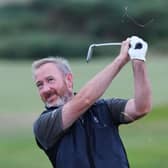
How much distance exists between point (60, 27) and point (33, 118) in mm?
31445

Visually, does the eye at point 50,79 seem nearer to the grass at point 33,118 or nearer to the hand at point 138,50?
the hand at point 138,50

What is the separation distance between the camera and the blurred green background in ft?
49.7

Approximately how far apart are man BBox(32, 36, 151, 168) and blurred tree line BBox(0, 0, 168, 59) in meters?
31.1

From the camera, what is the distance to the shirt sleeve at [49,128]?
552cm

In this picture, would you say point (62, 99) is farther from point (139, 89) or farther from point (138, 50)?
point (138, 50)

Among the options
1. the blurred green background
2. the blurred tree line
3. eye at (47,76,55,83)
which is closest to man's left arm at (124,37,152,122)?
eye at (47,76,55,83)

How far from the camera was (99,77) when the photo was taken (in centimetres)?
537

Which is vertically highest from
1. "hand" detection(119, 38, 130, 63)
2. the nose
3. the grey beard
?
"hand" detection(119, 38, 130, 63)

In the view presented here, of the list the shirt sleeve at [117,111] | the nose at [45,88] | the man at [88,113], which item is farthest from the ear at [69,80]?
the shirt sleeve at [117,111]

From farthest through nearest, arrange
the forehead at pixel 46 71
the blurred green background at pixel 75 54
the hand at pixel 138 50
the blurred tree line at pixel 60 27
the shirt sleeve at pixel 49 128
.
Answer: the blurred tree line at pixel 60 27, the blurred green background at pixel 75 54, the forehead at pixel 46 71, the shirt sleeve at pixel 49 128, the hand at pixel 138 50

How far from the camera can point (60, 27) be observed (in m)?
50.9

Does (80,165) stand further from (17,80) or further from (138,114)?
(17,80)

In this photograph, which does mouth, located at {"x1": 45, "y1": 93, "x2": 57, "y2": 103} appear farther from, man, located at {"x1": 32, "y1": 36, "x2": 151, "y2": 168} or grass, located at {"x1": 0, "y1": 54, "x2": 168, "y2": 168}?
grass, located at {"x1": 0, "y1": 54, "x2": 168, "y2": 168}

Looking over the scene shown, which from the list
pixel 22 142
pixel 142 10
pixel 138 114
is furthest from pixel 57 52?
pixel 138 114
